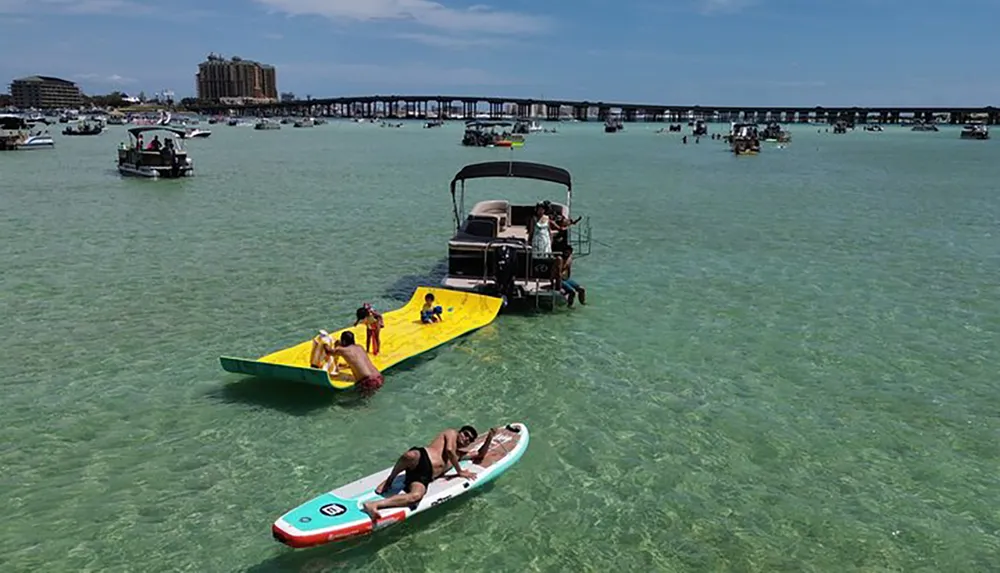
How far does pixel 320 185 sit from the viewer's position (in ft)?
173

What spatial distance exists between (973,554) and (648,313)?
10763 millimetres

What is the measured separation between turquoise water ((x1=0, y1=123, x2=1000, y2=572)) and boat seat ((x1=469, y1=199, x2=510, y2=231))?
3.50 m

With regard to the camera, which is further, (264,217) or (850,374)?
(264,217)

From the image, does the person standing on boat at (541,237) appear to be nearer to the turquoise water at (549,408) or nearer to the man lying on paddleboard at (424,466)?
the turquoise water at (549,408)

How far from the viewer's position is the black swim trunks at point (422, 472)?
→ 9.68 metres

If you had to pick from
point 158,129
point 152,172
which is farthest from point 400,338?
point 158,129

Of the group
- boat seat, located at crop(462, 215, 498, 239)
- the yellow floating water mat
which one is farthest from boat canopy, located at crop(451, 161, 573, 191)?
the yellow floating water mat

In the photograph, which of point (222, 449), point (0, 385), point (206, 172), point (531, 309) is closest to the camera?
point (222, 449)

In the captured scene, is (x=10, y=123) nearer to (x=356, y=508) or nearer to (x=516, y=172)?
(x=516, y=172)

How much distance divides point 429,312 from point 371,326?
8.10 feet

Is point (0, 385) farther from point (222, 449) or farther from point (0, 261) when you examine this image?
point (0, 261)

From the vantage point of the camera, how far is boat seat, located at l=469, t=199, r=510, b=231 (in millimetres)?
21737

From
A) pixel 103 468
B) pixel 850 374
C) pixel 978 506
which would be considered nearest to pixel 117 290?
pixel 103 468

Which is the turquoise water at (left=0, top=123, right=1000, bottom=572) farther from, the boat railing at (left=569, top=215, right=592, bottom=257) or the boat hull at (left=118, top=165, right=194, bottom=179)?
the boat hull at (left=118, top=165, right=194, bottom=179)
